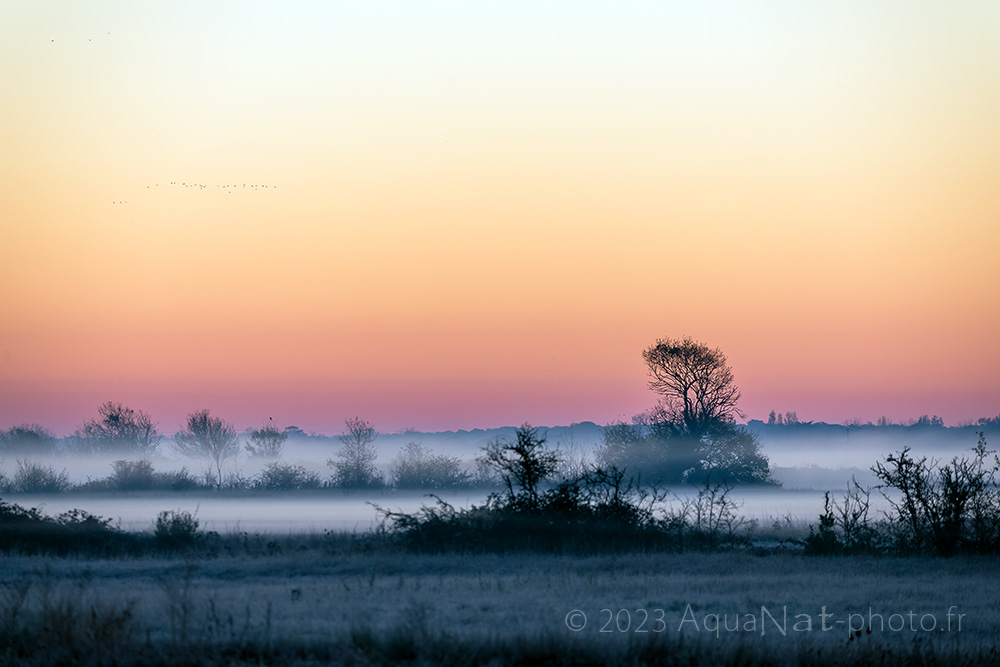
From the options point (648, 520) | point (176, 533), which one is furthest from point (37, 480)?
point (648, 520)

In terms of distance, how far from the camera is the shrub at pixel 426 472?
69.1 meters

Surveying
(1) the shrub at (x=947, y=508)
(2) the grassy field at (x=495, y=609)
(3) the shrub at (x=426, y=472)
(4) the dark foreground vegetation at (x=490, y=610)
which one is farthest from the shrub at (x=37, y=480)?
(1) the shrub at (x=947, y=508)

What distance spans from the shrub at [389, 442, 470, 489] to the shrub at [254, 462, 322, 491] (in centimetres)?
579

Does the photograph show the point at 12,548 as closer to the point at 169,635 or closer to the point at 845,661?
the point at 169,635

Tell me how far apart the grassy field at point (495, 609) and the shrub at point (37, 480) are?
1719 inches

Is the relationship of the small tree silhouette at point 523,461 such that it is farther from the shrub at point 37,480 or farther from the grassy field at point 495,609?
the shrub at point 37,480

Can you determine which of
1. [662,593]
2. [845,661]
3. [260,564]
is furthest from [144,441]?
[845,661]

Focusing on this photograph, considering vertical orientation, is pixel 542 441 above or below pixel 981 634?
above

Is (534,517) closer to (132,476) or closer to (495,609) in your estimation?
(495,609)

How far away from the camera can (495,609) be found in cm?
1589

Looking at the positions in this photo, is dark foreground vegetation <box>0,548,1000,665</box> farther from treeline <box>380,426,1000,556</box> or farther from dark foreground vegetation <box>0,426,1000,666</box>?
treeline <box>380,426,1000,556</box>

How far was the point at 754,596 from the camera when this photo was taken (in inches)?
690

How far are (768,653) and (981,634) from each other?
13.5ft

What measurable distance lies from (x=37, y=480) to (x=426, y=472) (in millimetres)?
25764
